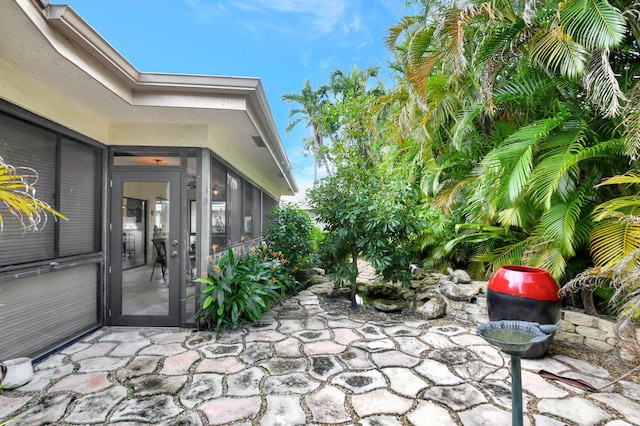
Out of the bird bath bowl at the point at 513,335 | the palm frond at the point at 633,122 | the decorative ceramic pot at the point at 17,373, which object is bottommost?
the decorative ceramic pot at the point at 17,373

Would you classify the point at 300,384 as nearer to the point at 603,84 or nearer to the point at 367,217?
the point at 367,217

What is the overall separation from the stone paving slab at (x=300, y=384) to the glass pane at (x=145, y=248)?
1.49ft

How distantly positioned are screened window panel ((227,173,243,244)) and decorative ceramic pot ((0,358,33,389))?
3.07 meters

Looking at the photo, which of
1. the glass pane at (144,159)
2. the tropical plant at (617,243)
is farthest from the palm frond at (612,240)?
the glass pane at (144,159)

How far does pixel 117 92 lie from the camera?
10.7 feet

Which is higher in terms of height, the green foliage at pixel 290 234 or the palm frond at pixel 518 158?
the palm frond at pixel 518 158

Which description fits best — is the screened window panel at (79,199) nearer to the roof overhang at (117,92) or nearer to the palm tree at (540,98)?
the roof overhang at (117,92)

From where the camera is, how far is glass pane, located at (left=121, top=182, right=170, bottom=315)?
14.0 feet

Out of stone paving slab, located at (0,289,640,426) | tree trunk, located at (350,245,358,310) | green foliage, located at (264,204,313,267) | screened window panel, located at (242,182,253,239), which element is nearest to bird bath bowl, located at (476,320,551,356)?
stone paving slab, located at (0,289,640,426)

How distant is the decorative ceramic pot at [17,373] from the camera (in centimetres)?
269

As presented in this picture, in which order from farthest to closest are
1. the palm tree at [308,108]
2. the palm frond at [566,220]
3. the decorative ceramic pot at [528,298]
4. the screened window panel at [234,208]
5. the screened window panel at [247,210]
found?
the palm tree at [308,108] < the screened window panel at [247,210] < the screened window panel at [234,208] < the palm frond at [566,220] < the decorative ceramic pot at [528,298]

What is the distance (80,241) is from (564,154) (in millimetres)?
5859

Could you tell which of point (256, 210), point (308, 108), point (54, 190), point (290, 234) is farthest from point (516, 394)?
point (308, 108)

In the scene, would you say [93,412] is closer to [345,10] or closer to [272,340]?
[272,340]
